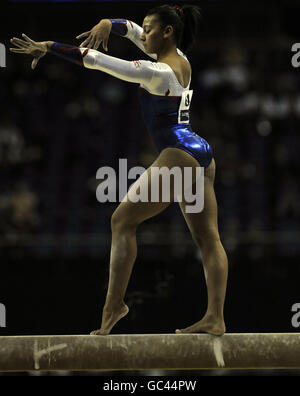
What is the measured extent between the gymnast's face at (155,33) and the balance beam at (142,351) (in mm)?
1409

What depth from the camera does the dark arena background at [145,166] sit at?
4980mm

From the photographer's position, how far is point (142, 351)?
310 centimetres

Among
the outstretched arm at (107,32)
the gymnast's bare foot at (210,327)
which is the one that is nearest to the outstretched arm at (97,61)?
the outstretched arm at (107,32)

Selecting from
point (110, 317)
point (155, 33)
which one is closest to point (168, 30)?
point (155, 33)

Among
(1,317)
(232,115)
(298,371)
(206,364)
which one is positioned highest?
(232,115)

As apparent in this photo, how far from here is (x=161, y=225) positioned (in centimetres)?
738

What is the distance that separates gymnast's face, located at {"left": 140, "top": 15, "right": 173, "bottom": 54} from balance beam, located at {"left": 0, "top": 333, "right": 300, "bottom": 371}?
1.41 metres

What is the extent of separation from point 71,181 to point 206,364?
233 inches

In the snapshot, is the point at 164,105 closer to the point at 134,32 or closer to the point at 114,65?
the point at 114,65

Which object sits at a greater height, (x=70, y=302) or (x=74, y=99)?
(x=74, y=99)

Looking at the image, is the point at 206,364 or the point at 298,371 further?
the point at 298,371

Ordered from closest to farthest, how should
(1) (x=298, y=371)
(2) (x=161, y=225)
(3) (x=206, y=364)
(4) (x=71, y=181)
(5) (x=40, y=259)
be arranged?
(3) (x=206, y=364) < (1) (x=298, y=371) < (5) (x=40, y=259) < (2) (x=161, y=225) < (4) (x=71, y=181)

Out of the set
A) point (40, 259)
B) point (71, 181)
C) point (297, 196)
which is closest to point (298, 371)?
point (40, 259)

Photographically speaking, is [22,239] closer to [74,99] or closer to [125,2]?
[74,99]
